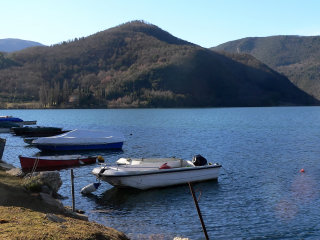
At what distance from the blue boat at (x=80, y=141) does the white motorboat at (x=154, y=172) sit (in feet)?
68.9

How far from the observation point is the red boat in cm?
3528

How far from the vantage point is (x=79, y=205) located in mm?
23656

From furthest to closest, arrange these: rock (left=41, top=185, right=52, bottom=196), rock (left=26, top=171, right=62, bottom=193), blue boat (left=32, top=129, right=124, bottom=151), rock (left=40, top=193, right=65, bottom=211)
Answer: blue boat (left=32, top=129, right=124, bottom=151), rock (left=26, top=171, right=62, bottom=193), rock (left=41, top=185, right=52, bottom=196), rock (left=40, top=193, right=65, bottom=211)

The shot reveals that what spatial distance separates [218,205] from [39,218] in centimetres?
1289

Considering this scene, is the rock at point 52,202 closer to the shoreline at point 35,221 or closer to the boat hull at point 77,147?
the shoreline at point 35,221

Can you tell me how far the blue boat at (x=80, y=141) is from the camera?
160 ft

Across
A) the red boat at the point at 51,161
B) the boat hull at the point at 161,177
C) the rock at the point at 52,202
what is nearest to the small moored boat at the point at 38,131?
the red boat at the point at 51,161

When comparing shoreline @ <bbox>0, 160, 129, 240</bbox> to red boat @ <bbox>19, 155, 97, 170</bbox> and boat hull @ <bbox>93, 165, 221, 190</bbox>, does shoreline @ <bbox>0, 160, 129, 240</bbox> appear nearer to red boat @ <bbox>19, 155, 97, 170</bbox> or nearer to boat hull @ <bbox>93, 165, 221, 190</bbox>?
boat hull @ <bbox>93, 165, 221, 190</bbox>

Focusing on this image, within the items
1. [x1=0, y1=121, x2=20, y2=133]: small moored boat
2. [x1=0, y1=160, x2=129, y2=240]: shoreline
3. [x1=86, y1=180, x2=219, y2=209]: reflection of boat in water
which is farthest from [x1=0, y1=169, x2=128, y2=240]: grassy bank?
[x1=0, y1=121, x2=20, y2=133]: small moored boat

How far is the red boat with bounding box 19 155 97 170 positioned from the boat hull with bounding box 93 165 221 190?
10.5 m

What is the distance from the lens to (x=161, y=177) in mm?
27609

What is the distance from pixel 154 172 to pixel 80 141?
84.1 ft

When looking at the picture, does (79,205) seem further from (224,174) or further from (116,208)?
(224,174)

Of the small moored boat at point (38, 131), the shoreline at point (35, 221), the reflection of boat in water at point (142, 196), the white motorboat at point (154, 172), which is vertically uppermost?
the shoreline at point (35, 221)
